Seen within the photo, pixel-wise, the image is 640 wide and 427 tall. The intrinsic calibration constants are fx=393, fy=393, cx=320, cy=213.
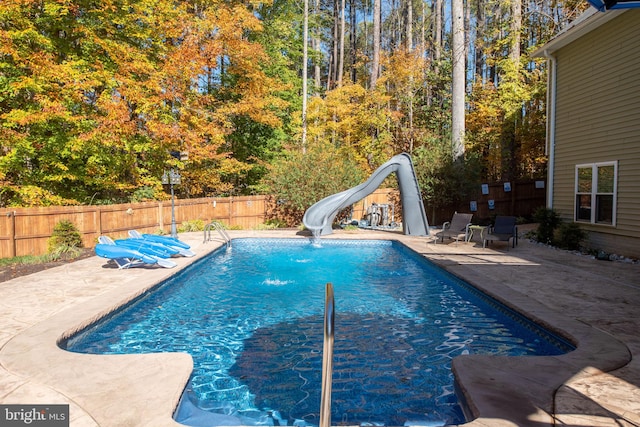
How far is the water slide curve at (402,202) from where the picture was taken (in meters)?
13.9

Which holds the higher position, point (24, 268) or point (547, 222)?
point (547, 222)

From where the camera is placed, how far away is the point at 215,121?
58.8ft

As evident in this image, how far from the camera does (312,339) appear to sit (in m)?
5.11

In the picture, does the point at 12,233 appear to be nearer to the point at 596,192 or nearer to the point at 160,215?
the point at 160,215

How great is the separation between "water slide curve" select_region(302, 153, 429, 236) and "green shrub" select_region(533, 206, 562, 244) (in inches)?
144

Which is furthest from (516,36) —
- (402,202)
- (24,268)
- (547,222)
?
(24,268)

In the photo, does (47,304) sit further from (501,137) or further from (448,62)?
(448,62)

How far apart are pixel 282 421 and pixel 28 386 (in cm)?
210

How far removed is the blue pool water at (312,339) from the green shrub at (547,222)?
188 inches

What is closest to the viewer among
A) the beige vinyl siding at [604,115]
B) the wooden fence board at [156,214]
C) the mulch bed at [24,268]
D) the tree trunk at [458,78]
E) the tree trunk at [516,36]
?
the mulch bed at [24,268]

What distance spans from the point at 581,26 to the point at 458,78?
6.97m

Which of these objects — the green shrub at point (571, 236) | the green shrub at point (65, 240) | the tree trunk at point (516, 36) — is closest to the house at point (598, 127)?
the green shrub at point (571, 236)

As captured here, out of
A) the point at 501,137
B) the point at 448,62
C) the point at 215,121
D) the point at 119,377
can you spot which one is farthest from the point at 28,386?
the point at 448,62

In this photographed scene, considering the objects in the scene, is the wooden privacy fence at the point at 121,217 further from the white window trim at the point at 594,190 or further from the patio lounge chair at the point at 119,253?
the white window trim at the point at 594,190
